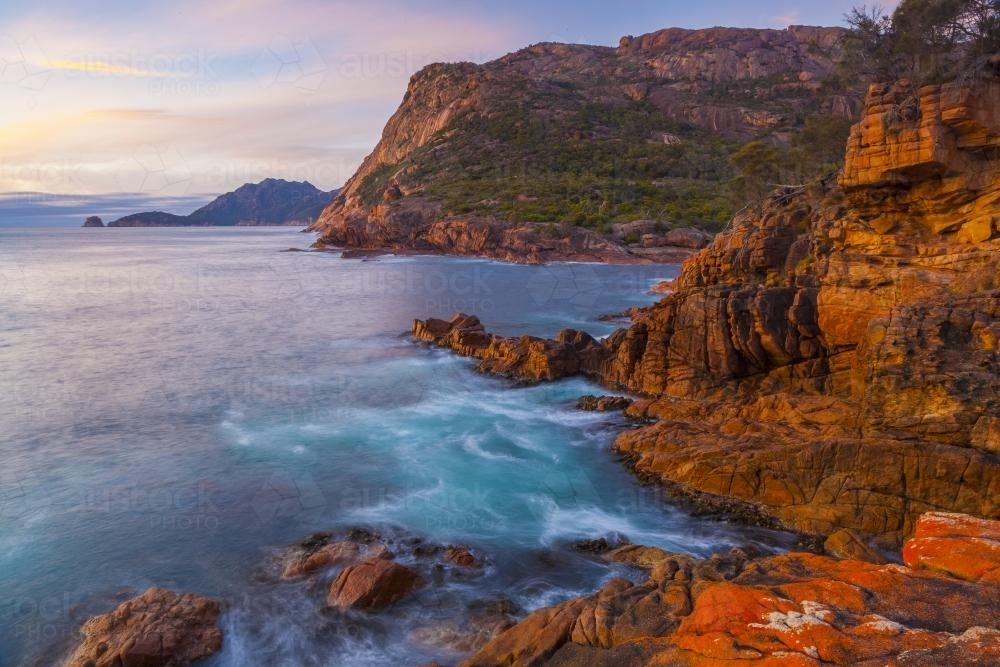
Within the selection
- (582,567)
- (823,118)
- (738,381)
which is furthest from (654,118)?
(582,567)

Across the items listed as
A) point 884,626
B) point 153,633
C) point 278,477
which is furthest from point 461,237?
point 884,626

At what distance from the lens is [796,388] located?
58.6ft

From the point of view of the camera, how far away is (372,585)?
11164 millimetres

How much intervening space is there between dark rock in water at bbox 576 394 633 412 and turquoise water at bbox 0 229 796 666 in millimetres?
434

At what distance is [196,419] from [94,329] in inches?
795

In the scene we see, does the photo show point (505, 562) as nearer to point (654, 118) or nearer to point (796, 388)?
point (796, 388)

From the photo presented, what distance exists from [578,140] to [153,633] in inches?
3876

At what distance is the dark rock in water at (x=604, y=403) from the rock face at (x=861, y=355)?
912 millimetres

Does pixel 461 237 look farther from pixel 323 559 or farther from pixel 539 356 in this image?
pixel 323 559

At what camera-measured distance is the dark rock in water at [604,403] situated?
20625mm
